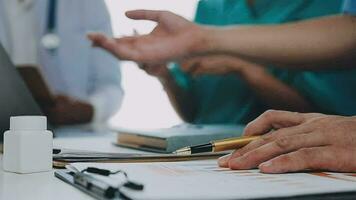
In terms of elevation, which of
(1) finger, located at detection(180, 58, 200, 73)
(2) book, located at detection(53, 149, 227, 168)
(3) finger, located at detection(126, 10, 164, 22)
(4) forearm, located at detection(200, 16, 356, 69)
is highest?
(3) finger, located at detection(126, 10, 164, 22)

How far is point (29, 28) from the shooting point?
6.30 ft

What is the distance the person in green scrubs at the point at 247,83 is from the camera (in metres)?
1.00

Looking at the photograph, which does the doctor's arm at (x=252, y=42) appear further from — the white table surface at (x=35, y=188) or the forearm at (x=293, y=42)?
the white table surface at (x=35, y=188)

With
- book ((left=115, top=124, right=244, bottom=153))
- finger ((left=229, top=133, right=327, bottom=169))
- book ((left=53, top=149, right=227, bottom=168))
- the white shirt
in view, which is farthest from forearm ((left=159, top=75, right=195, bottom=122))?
the white shirt

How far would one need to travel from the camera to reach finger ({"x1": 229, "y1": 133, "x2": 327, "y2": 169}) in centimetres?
55

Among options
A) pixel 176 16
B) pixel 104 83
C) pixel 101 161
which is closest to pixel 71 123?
pixel 104 83

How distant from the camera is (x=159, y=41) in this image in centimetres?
100

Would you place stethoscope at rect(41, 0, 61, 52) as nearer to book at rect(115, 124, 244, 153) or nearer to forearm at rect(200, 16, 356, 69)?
forearm at rect(200, 16, 356, 69)

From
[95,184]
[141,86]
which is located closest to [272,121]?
[95,184]

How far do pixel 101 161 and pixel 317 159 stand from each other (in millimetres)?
232

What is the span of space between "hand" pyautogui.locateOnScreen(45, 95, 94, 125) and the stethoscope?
0.34 metres

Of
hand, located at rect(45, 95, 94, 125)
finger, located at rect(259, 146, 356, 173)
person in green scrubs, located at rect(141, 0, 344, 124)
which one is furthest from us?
hand, located at rect(45, 95, 94, 125)

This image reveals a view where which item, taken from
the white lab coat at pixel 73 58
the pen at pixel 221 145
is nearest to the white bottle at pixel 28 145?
the pen at pixel 221 145

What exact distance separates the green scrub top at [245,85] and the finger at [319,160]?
45 cm
